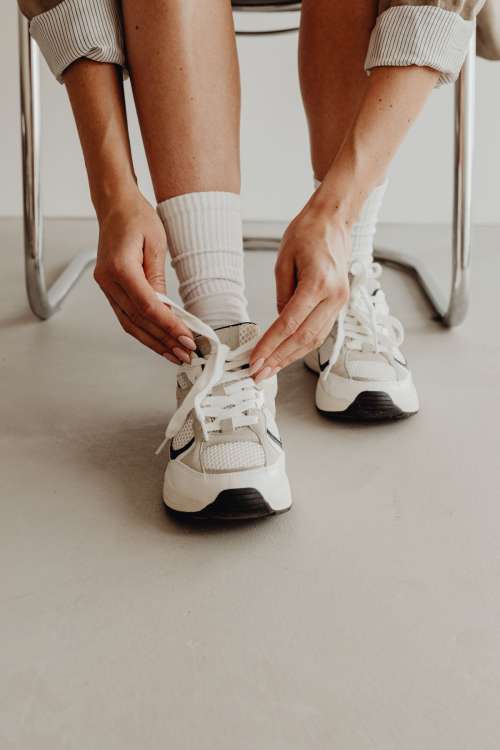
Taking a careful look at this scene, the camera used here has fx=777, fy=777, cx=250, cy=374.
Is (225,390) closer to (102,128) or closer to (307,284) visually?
(307,284)

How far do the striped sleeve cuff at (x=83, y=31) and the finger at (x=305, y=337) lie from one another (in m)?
0.29

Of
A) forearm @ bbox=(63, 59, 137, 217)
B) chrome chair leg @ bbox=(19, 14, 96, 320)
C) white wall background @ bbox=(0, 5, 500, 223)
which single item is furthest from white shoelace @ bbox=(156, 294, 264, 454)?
white wall background @ bbox=(0, 5, 500, 223)

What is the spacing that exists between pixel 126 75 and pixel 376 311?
0.34 m

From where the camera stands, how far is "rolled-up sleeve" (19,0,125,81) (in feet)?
2.12

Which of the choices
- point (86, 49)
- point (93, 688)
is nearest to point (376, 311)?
point (86, 49)

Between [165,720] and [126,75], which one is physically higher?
[126,75]

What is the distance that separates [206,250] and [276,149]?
37.4 inches

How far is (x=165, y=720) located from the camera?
436 millimetres

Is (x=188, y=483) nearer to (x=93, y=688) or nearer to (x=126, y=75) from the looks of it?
(x=93, y=688)

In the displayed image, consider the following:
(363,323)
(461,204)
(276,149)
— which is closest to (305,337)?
(363,323)

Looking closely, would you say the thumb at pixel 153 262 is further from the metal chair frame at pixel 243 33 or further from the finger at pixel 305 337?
the metal chair frame at pixel 243 33

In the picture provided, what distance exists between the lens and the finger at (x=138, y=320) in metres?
0.59

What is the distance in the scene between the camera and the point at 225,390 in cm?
63

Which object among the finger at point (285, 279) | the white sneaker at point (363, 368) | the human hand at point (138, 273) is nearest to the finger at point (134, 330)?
the human hand at point (138, 273)
